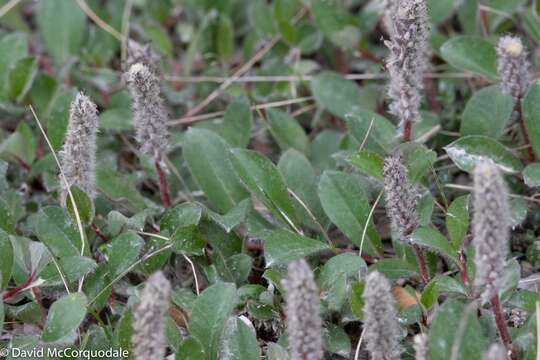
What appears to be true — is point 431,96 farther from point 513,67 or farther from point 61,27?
point 61,27

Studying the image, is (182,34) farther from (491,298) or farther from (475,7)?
(491,298)

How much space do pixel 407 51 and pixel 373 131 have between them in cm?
51

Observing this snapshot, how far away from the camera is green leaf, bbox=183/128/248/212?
2.76 metres

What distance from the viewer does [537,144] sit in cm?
264

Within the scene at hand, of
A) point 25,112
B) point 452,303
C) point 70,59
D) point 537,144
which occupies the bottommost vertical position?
point 452,303

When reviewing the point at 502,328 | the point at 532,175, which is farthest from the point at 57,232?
the point at 532,175

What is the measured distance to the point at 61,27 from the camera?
3.63 meters

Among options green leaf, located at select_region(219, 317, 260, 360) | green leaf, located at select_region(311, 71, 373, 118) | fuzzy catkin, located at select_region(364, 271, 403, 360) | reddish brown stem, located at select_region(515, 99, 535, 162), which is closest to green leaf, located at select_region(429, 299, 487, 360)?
fuzzy catkin, located at select_region(364, 271, 403, 360)

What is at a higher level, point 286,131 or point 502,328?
point 286,131

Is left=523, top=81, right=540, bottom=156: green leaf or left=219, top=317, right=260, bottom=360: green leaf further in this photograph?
left=523, top=81, right=540, bottom=156: green leaf

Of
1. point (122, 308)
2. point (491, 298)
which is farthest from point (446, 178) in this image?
point (122, 308)

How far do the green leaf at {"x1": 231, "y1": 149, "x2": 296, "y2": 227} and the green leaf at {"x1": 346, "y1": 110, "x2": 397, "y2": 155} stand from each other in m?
0.35

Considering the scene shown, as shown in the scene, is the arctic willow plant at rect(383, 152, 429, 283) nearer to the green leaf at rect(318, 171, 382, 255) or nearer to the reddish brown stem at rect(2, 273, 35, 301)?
the green leaf at rect(318, 171, 382, 255)

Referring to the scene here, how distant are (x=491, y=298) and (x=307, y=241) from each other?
2.03 ft
